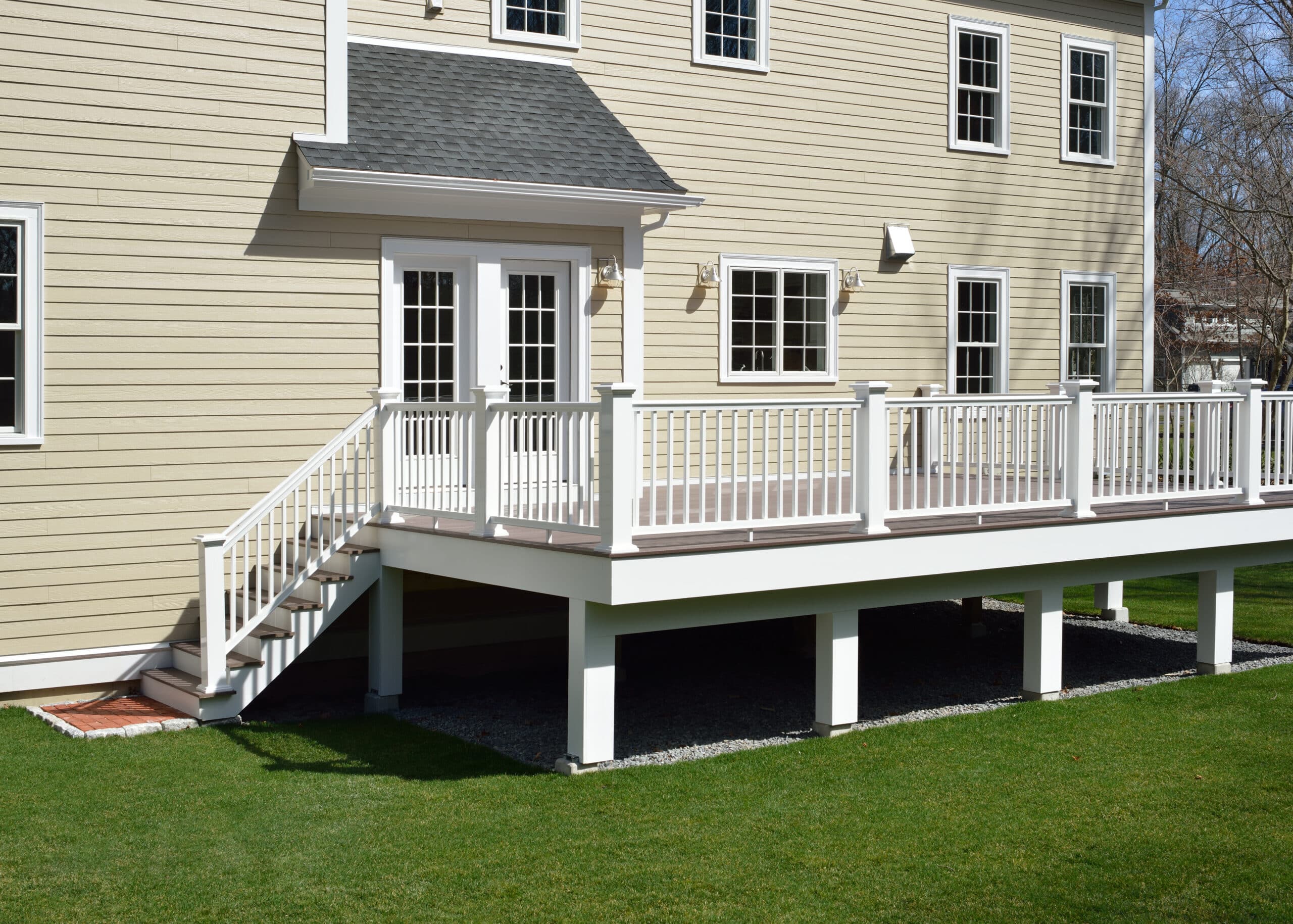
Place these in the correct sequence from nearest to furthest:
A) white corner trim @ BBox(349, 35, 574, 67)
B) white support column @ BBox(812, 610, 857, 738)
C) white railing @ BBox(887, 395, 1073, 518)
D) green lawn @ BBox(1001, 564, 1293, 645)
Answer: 1. white support column @ BBox(812, 610, 857, 738)
2. white railing @ BBox(887, 395, 1073, 518)
3. white corner trim @ BBox(349, 35, 574, 67)
4. green lawn @ BBox(1001, 564, 1293, 645)

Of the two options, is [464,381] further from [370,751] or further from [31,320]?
[370,751]

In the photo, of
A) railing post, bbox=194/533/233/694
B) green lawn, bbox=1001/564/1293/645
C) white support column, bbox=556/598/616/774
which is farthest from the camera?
green lawn, bbox=1001/564/1293/645

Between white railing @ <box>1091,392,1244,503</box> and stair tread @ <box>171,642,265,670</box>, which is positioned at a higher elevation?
white railing @ <box>1091,392,1244,503</box>

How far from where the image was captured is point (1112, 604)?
50.1 feet

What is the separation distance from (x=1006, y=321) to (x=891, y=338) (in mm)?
1676

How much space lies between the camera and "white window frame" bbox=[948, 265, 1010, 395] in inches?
580

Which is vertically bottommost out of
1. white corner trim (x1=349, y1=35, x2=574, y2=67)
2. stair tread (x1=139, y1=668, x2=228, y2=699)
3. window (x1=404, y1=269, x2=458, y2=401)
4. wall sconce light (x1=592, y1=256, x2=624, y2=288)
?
stair tread (x1=139, y1=668, x2=228, y2=699)

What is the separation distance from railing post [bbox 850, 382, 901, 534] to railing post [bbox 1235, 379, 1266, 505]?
394 centimetres

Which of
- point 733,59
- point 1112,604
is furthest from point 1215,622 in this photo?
point 733,59

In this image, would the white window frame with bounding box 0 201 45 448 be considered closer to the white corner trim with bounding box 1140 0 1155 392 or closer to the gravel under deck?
the gravel under deck

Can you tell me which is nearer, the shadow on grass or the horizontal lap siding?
the shadow on grass

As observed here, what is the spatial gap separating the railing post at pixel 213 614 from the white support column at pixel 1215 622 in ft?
25.8

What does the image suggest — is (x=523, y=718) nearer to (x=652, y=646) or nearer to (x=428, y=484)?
(x=428, y=484)

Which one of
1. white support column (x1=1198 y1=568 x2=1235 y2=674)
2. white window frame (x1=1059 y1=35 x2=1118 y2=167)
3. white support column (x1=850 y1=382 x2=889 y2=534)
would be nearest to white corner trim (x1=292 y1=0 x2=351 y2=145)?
white support column (x1=850 y1=382 x2=889 y2=534)
